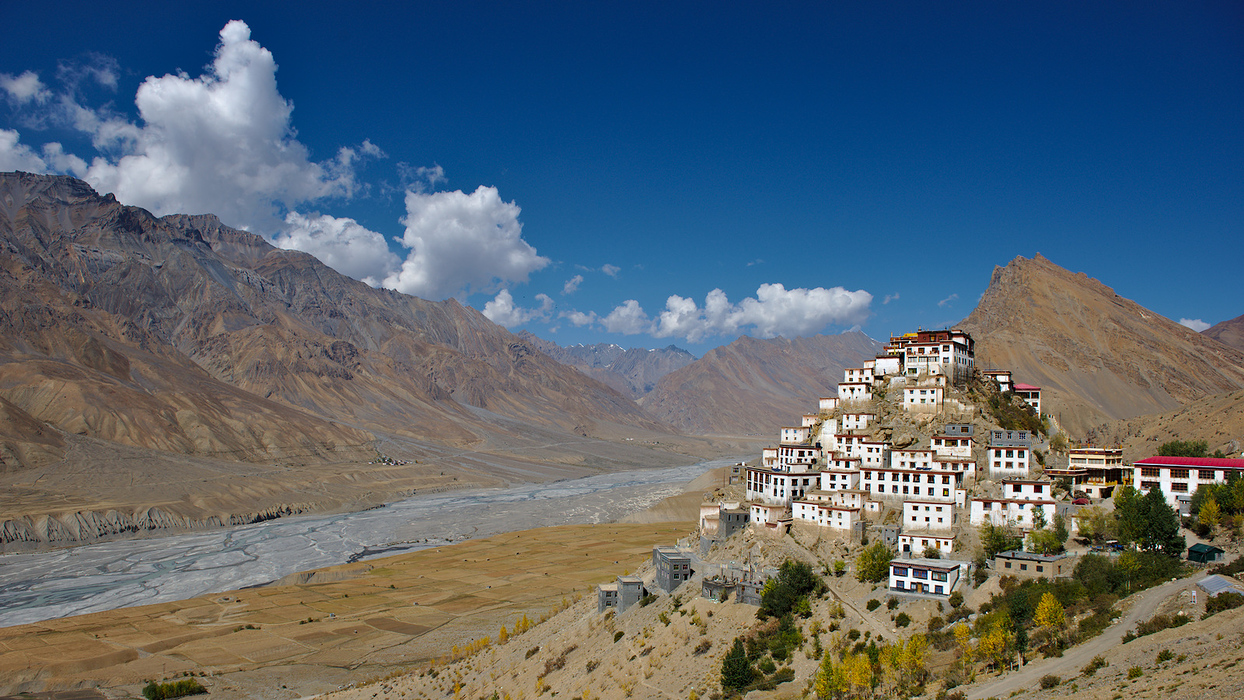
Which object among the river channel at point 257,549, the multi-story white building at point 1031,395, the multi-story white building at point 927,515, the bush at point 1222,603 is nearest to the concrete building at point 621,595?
the multi-story white building at point 927,515

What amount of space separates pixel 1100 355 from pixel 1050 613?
16154cm

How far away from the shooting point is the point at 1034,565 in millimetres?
42562

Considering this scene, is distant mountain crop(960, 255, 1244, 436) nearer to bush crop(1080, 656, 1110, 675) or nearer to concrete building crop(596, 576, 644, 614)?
concrete building crop(596, 576, 644, 614)

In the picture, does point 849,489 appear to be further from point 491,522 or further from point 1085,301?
point 1085,301

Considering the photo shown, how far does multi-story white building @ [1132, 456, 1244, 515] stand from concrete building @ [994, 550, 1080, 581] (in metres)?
10.6

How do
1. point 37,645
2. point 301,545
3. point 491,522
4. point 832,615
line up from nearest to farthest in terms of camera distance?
point 832,615 → point 37,645 → point 301,545 → point 491,522

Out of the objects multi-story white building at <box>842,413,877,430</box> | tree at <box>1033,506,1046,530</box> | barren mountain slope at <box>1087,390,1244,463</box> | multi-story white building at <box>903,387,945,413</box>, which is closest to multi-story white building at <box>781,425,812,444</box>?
multi-story white building at <box>842,413,877,430</box>

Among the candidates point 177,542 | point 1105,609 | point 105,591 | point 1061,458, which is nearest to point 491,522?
point 177,542

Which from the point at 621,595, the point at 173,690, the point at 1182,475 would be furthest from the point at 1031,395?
the point at 173,690

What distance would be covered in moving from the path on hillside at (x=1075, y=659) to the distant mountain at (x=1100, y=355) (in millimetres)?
107633

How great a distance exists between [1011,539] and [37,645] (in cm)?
7749

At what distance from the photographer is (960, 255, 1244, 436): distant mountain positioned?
156 metres

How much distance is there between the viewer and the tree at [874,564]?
150 feet

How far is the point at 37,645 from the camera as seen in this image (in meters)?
67.8
